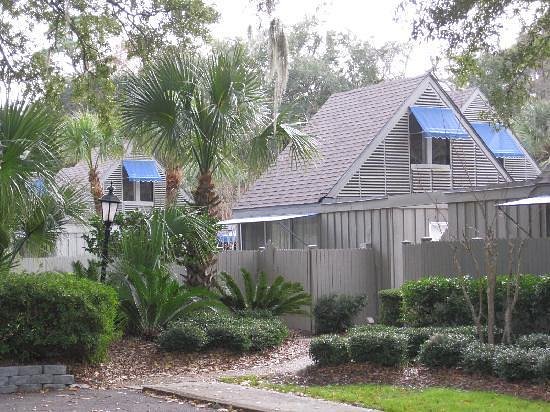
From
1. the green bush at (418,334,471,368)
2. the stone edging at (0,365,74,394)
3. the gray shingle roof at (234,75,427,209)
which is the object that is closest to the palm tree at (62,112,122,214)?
the gray shingle roof at (234,75,427,209)

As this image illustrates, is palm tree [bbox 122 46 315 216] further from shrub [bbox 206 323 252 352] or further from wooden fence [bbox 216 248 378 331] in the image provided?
shrub [bbox 206 323 252 352]

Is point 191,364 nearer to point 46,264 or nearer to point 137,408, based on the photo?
point 137,408

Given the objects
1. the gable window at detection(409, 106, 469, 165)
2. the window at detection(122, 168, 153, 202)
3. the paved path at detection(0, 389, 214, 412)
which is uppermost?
the gable window at detection(409, 106, 469, 165)

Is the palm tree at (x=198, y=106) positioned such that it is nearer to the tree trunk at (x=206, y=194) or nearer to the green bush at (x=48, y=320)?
the tree trunk at (x=206, y=194)

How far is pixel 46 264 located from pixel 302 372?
13.1 m

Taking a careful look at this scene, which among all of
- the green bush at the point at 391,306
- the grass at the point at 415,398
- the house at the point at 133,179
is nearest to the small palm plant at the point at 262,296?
the green bush at the point at 391,306

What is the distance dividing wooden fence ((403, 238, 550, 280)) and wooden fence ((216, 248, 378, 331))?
8.99 feet

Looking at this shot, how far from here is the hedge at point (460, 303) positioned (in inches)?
531

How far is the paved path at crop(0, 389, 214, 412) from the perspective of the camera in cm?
1026

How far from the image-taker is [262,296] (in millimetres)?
18141

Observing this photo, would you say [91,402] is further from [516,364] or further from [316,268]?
[316,268]

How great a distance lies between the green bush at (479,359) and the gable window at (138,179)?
26604 mm

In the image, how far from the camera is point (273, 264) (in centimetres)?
2097

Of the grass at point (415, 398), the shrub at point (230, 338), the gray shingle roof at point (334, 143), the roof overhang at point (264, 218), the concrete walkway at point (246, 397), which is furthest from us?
the gray shingle roof at point (334, 143)
